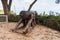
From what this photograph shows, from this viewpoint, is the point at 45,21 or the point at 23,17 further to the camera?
the point at 45,21

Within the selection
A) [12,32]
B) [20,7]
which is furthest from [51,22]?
[20,7]

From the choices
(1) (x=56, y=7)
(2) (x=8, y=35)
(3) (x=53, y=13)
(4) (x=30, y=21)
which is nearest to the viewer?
(2) (x=8, y=35)

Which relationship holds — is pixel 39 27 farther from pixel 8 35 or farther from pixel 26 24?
pixel 8 35

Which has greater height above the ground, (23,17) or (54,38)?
(23,17)

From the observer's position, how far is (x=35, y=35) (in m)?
8.52

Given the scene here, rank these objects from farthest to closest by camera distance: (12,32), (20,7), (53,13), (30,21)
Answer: (20,7) → (53,13) → (30,21) → (12,32)

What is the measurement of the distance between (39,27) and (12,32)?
204 centimetres

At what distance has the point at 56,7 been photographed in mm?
13039

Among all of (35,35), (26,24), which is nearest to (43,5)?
(26,24)

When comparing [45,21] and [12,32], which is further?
[45,21]

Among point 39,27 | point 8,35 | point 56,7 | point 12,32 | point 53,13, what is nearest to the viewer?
point 8,35

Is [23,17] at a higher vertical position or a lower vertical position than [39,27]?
higher

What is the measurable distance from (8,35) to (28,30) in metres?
1.25

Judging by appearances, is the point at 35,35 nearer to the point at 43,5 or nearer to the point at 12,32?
the point at 12,32
